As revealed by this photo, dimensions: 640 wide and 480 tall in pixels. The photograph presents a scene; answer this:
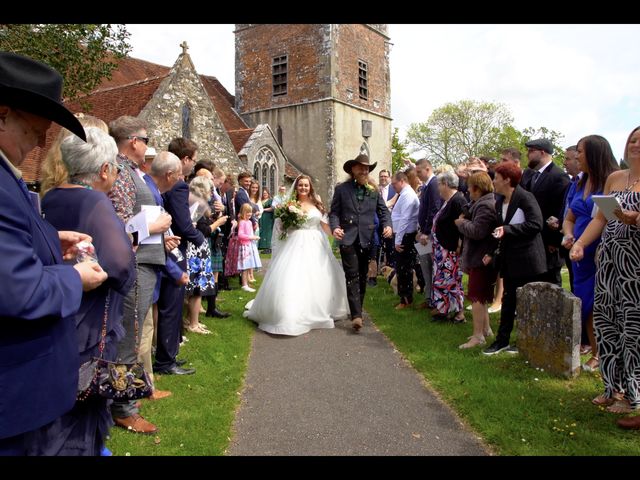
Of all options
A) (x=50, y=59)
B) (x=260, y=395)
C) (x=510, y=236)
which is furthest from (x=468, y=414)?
(x=50, y=59)

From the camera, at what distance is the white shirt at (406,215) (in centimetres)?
896

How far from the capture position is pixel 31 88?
1.82 metres

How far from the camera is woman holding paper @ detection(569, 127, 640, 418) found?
3.91 metres

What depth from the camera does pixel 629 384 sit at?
3.97 metres

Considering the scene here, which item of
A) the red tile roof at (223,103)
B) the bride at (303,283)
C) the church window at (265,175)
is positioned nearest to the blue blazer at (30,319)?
the bride at (303,283)

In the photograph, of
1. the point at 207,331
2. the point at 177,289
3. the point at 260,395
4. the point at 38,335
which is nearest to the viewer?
the point at 38,335

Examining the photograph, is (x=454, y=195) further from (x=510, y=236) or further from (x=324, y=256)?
(x=324, y=256)

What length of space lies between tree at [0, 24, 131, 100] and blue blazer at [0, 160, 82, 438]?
11.9 metres

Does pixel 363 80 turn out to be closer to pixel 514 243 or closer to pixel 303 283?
pixel 303 283

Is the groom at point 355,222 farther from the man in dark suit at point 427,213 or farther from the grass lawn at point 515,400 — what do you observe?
the grass lawn at point 515,400

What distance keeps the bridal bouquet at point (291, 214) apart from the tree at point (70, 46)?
7.94m

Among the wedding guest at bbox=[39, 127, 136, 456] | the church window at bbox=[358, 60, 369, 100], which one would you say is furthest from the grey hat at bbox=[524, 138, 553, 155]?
the church window at bbox=[358, 60, 369, 100]

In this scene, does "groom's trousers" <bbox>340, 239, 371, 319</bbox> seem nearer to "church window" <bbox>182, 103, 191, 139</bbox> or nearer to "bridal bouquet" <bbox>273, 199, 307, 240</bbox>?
"bridal bouquet" <bbox>273, 199, 307, 240</bbox>
